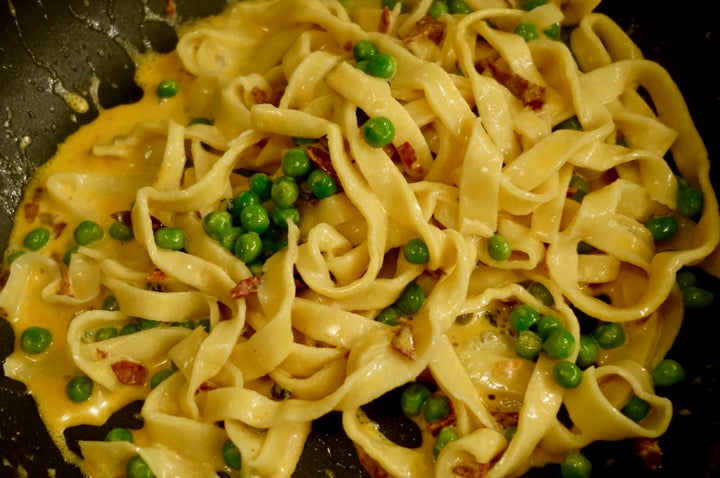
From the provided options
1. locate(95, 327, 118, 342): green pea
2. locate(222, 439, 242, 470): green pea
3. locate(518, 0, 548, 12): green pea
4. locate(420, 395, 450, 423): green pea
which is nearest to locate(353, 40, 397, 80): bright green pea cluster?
locate(518, 0, 548, 12): green pea

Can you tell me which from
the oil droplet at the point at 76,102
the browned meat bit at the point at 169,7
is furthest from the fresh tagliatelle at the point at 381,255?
the browned meat bit at the point at 169,7

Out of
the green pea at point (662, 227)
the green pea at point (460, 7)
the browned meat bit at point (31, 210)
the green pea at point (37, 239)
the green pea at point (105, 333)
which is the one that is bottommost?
the green pea at point (105, 333)

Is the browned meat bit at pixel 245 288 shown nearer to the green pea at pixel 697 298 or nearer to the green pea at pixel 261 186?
the green pea at pixel 261 186

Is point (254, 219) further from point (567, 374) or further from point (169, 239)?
point (567, 374)

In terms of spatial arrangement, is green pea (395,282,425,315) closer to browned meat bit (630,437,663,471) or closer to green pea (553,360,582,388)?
green pea (553,360,582,388)

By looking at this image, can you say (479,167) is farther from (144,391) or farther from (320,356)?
(144,391)

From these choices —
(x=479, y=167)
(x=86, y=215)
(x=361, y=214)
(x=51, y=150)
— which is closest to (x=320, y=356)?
(x=361, y=214)

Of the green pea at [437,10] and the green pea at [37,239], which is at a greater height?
the green pea at [437,10]
